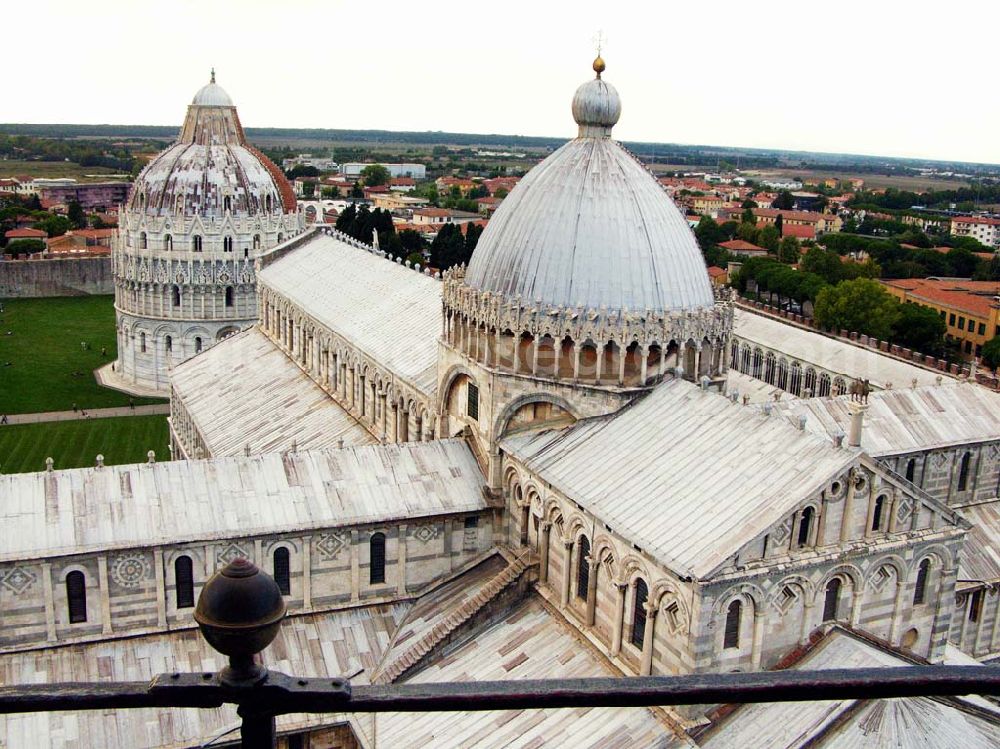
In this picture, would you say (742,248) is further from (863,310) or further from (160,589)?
(160,589)

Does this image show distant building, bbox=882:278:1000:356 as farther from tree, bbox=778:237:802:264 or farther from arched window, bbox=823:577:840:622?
arched window, bbox=823:577:840:622

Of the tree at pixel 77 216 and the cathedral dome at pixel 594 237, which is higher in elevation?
the cathedral dome at pixel 594 237

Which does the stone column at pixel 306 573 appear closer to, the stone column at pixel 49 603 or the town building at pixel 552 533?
the town building at pixel 552 533

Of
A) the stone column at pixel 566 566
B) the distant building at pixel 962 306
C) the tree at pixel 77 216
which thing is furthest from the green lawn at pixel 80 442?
the tree at pixel 77 216

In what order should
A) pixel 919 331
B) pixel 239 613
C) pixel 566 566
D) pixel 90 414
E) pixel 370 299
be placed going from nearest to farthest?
1. pixel 239 613
2. pixel 566 566
3. pixel 370 299
4. pixel 90 414
5. pixel 919 331

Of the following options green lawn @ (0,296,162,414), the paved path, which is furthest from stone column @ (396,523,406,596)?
green lawn @ (0,296,162,414)

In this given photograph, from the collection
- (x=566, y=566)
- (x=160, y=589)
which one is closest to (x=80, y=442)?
(x=160, y=589)
